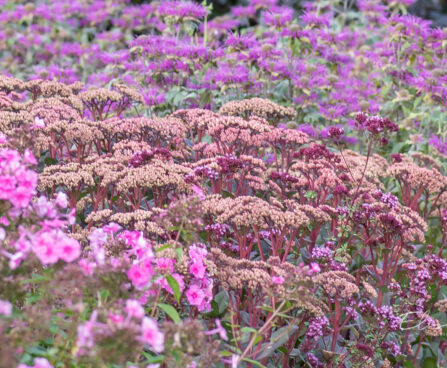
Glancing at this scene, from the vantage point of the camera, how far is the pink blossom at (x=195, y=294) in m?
2.56

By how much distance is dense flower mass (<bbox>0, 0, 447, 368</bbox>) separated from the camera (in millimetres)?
1918

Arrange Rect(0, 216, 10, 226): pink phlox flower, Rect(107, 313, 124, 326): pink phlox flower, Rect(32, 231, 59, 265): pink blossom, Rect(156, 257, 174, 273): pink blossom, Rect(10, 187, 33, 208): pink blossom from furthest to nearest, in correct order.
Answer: Rect(156, 257, 174, 273): pink blossom, Rect(0, 216, 10, 226): pink phlox flower, Rect(10, 187, 33, 208): pink blossom, Rect(32, 231, 59, 265): pink blossom, Rect(107, 313, 124, 326): pink phlox flower

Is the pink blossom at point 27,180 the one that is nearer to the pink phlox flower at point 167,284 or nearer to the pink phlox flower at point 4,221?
the pink phlox flower at point 4,221

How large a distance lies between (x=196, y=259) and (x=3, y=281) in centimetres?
94

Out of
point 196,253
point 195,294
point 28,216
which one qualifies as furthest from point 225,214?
point 28,216

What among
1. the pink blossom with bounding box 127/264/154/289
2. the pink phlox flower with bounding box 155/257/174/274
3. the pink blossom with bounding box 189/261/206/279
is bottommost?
the pink blossom with bounding box 189/261/206/279

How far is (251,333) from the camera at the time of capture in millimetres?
2625

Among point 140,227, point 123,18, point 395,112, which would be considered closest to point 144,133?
point 140,227

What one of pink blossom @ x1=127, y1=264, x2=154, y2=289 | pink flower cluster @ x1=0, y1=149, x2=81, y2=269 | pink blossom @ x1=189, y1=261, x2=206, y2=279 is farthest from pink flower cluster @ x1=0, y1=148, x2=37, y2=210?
pink blossom @ x1=189, y1=261, x2=206, y2=279

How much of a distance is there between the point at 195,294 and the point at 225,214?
1.53ft

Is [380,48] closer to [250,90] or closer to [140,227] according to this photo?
[250,90]

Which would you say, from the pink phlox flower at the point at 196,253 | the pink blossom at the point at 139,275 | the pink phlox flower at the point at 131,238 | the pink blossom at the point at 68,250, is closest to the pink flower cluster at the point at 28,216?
the pink blossom at the point at 68,250

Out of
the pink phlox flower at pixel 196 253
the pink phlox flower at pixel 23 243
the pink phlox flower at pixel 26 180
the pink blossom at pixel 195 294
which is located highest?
the pink phlox flower at pixel 26 180

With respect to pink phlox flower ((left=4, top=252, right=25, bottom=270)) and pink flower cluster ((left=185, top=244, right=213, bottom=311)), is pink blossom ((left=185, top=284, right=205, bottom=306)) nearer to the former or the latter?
pink flower cluster ((left=185, top=244, right=213, bottom=311))
